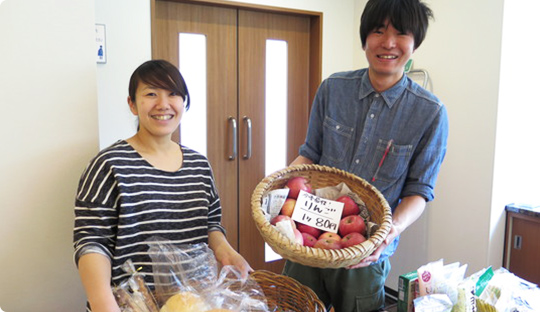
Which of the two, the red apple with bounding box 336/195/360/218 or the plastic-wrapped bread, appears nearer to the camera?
the plastic-wrapped bread

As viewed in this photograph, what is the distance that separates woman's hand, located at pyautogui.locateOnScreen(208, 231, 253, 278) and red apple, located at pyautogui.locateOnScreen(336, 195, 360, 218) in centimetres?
30

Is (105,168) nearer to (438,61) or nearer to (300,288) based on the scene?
(300,288)

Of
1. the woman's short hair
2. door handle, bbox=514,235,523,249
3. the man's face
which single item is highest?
the man's face

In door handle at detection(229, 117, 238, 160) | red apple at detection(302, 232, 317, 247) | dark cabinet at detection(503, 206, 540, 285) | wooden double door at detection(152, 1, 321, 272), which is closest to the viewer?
red apple at detection(302, 232, 317, 247)

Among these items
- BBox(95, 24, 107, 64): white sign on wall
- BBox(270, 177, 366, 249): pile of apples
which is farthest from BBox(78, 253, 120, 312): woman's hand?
BBox(95, 24, 107, 64): white sign on wall

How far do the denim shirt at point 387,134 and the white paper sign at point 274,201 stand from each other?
1.13 ft

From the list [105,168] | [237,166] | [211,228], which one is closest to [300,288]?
[211,228]

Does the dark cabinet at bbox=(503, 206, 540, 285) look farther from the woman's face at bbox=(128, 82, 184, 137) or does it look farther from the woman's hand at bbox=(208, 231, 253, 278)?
the woman's face at bbox=(128, 82, 184, 137)

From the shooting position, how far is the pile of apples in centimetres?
87

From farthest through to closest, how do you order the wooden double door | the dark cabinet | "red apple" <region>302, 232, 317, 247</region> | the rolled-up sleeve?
the wooden double door, the dark cabinet, the rolled-up sleeve, "red apple" <region>302, 232, 317, 247</region>

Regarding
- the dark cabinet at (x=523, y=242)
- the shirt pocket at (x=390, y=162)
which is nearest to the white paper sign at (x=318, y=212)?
the shirt pocket at (x=390, y=162)

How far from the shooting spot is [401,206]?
1.16m

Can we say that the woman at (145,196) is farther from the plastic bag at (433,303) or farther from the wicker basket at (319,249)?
the plastic bag at (433,303)

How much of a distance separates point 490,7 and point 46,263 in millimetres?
2324
